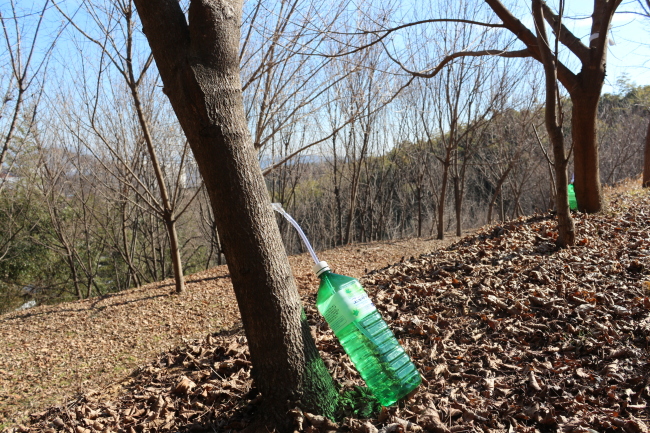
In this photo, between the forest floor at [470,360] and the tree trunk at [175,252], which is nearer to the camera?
the forest floor at [470,360]

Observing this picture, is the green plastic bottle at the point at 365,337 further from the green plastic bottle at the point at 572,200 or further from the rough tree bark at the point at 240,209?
the green plastic bottle at the point at 572,200

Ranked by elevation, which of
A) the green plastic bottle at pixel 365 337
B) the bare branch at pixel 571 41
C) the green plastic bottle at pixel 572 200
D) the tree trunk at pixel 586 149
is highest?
the bare branch at pixel 571 41

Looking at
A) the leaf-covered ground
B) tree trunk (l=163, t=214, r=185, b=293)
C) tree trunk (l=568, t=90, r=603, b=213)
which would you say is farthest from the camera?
tree trunk (l=163, t=214, r=185, b=293)

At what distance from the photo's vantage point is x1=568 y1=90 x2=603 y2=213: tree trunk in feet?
17.5

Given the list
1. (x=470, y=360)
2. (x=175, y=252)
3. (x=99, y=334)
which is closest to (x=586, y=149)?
(x=470, y=360)

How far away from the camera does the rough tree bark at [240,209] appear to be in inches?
70.6

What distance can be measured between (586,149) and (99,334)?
700 centimetres

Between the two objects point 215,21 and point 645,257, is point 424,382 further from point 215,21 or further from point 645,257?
point 645,257

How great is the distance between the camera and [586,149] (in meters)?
5.46

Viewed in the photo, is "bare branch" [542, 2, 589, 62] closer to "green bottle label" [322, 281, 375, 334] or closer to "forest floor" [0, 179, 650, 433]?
"forest floor" [0, 179, 650, 433]

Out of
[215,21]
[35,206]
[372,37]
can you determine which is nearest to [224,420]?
[215,21]

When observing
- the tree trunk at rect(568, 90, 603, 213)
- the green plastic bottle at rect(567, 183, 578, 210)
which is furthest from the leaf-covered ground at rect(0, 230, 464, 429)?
the tree trunk at rect(568, 90, 603, 213)

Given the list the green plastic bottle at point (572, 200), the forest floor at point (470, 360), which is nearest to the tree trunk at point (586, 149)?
the green plastic bottle at point (572, 200)

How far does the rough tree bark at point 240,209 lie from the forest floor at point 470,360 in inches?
7.8
